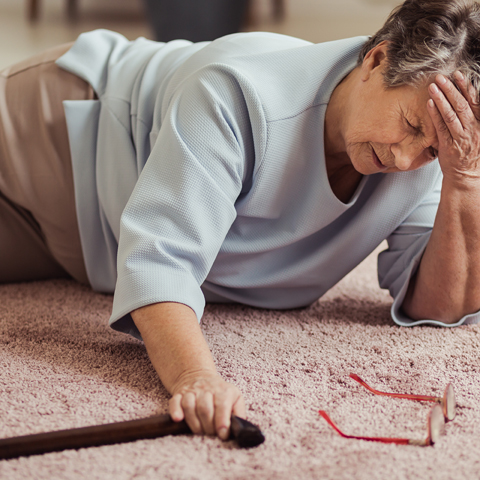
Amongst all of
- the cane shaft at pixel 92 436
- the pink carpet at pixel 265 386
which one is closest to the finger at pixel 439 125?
the pink carpet at pixel 265 386

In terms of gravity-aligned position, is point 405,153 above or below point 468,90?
below

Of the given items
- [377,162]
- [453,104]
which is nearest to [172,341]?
[377,162]

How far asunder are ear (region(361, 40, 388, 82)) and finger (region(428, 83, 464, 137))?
108 millimetres

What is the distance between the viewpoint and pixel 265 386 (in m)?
0.93

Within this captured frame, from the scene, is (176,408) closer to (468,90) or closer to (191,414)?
(191,414)

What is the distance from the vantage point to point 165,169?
38.2 inches

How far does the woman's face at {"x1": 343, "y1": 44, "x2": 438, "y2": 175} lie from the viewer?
941mm

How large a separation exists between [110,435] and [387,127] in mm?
610

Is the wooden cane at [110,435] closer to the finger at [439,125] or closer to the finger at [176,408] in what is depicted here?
the finger at [176,408]

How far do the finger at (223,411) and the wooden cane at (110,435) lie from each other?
1cm

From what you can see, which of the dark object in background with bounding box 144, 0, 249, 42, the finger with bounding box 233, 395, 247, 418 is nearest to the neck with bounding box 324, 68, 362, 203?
the finger with bounding box 233, 395, 247, 418

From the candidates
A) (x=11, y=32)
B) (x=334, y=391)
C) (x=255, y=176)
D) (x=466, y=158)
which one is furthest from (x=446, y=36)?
(x=11, y=32)

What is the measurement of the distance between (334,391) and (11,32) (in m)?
3.60

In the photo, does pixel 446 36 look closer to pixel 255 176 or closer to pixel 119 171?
pixel 255 176
